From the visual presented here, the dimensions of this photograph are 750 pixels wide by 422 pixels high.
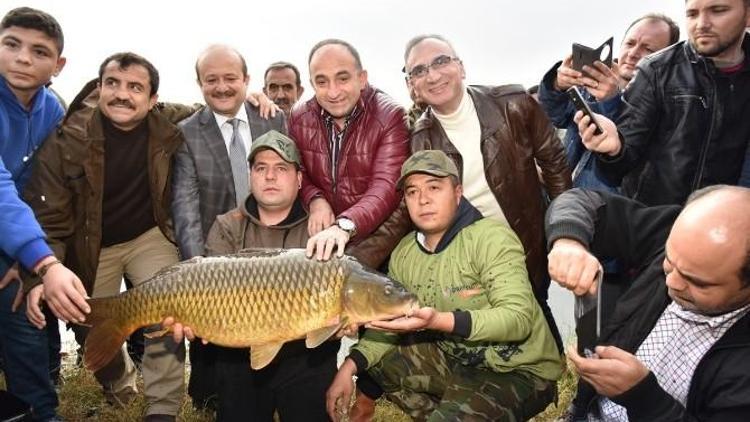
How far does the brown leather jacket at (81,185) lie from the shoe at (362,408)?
57.7 inches

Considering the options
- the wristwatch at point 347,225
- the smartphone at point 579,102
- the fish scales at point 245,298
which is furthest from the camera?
the wristwatch at point 347,225

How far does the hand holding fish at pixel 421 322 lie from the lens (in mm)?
2764

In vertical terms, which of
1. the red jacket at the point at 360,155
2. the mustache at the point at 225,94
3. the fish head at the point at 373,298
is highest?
the mustache at the point at 225,94

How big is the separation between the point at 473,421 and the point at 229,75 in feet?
8.06

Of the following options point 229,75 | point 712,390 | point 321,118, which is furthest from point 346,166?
point 712,390

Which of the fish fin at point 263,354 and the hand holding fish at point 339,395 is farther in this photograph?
the hand holding fish at point 339,395

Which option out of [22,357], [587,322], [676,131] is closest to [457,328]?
[587,322]

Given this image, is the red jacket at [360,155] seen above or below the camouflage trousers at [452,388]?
above

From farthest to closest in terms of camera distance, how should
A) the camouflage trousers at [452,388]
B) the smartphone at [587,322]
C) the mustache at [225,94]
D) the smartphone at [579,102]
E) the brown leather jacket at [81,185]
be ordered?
the mustache at [225,94] < the brown leather jacket at [81,185] < the camouflage trousers at [452,388] < the smartphone at [579,102] < the smartphone at [587,322]

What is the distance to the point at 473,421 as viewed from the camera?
2912 millimetres

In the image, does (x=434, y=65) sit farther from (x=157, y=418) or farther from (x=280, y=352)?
(x=157, y=418)

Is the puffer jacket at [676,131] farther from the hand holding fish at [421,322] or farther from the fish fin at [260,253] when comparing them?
the fish fin at [260,253]

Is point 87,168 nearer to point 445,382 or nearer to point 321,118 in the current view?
point 321,118

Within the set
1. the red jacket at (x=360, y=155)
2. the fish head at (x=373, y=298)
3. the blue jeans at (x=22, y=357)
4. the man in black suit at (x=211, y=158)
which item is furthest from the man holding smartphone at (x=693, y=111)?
the blue jeans at (x=22, y=357)
